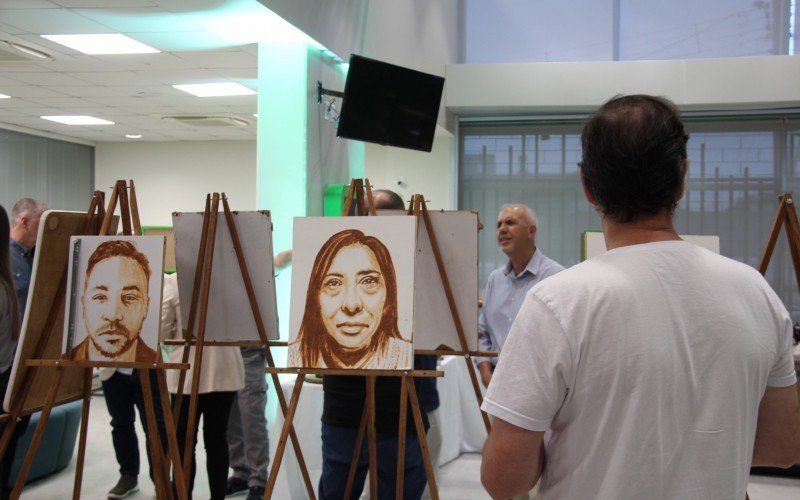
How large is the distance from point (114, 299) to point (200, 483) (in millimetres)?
2363

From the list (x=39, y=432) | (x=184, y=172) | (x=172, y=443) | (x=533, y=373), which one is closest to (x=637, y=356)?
(x=533, y=373)

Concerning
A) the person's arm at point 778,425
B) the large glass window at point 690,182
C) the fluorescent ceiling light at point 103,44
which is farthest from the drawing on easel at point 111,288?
the large glass window at point 690,182

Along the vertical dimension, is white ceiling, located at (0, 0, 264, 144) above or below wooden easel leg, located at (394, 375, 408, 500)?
above

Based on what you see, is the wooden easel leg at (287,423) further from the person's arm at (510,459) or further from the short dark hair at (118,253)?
the person's arm at (510,459)

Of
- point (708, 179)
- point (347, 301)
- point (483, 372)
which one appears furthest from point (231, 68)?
point (708, 179)

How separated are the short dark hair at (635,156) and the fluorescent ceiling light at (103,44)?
4281 mm

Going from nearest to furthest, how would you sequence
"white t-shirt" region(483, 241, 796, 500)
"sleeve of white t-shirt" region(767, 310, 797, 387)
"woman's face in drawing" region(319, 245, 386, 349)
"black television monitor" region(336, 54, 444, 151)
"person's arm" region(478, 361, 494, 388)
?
"white t-shirt" region(483, 241, 796, 500) < "sleeve of white t-shirt" region(767, 310, 797, 387) < "woman's face in drawing" region(319, 245, 386, 349) < "person's arm" region(478, 361, 494, 388) < "black television monitor" region(336, 54, 444, 151)

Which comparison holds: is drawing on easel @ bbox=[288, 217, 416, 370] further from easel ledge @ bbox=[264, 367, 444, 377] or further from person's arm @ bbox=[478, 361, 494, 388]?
person's arm @ bbox=[478, 361, 494, 388]

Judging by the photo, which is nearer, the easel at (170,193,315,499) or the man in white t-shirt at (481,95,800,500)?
the man in white t-shirt at (481,95,800,500)

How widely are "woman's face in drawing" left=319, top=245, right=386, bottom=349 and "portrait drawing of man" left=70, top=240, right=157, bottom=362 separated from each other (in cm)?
63

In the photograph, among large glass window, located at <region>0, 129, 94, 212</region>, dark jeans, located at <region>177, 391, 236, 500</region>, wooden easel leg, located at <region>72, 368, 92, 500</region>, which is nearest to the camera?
wooden easel leg, located at <region>72, 368, 92, 500</region>

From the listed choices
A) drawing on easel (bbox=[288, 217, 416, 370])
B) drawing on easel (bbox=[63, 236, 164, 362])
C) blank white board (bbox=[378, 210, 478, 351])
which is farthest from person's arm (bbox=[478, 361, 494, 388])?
drawing on easel (bbox=[63, 236, 164, 362])

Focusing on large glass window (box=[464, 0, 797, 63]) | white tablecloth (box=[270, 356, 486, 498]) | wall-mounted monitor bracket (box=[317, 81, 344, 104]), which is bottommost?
white tablecloth (box=[270, 356, 486, 498])

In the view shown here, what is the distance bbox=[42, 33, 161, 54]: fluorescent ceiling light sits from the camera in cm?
490
